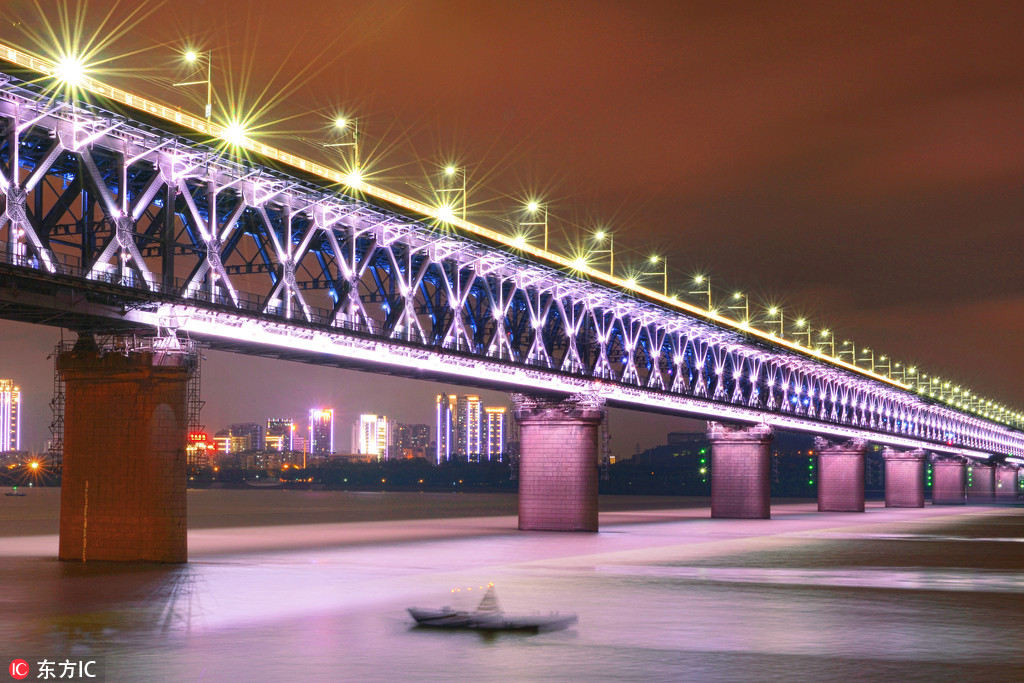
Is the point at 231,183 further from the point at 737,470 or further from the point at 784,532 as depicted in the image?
the point at 737,470

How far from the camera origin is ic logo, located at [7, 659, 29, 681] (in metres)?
23.7

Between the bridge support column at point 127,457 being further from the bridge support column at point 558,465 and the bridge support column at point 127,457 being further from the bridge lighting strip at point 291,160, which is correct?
the bridge support column at point 558,465

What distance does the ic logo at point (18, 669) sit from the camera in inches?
934

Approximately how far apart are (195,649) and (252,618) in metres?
5.76

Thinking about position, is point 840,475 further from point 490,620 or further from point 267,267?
point 490,620

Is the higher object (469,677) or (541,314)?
(541,314)

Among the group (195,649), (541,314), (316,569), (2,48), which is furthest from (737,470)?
(195,649)

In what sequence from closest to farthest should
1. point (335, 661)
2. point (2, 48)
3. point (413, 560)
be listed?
point (335, 661)
point (2, 48)
point (413, 560)

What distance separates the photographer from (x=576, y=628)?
105 feet

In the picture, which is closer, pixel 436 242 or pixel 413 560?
pixel 413 560

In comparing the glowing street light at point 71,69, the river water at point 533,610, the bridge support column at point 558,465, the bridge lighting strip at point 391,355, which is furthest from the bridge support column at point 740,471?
the glowing street light at point 71,69

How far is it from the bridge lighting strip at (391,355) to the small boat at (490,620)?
69.6ft

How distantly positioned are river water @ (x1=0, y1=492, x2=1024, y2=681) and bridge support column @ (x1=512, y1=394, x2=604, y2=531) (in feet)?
53.4

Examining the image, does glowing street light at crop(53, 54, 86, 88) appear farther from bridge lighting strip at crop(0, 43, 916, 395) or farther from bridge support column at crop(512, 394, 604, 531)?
bridge support column at crop(512, 394, 604, 531)
